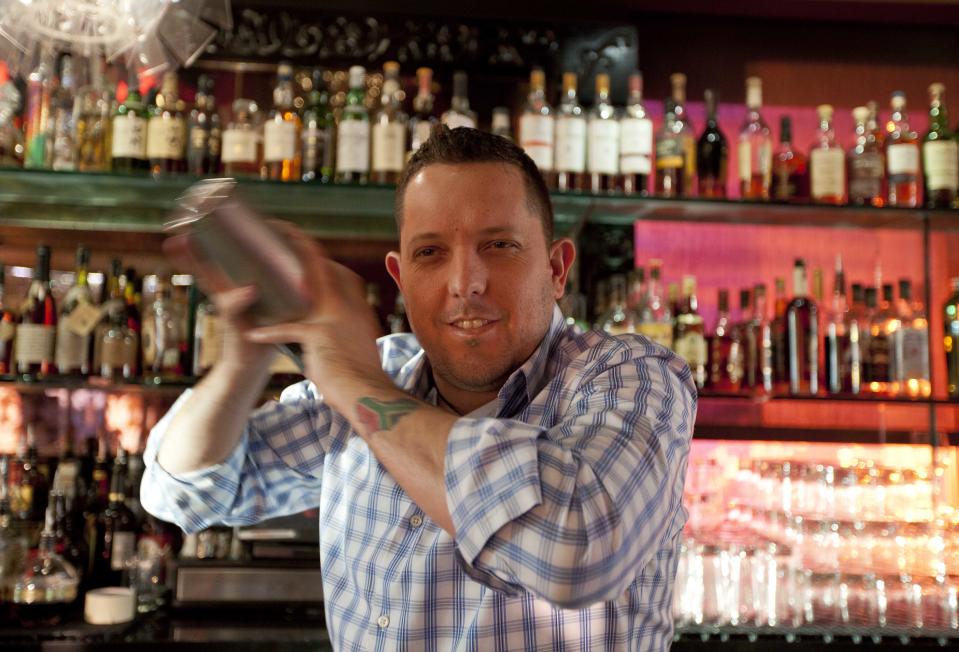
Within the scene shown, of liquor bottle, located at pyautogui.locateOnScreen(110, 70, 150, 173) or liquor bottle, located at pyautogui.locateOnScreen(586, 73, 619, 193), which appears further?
liquor bottle, located at pyautogui.locateOnScreen(586, 73, 619, 193)

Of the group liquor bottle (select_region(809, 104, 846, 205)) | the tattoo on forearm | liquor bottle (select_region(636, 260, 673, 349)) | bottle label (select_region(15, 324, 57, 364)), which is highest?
liquor bottle (select_region(809, 104, 846, 205))

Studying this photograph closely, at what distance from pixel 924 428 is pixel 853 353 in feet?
1.02

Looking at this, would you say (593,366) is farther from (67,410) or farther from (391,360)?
(67,410)

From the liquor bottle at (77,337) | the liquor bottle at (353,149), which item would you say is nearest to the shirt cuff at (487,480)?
the liquor bottle at (353,149)

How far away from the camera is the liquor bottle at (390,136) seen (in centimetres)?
246

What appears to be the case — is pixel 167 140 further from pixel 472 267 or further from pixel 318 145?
pixel 472 267

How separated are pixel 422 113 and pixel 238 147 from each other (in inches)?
21.0

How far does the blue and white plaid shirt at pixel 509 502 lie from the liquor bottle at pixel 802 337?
1.57 metres

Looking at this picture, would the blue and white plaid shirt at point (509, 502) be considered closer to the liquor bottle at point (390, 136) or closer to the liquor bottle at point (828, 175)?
the liquor bottle at point (390, 136)

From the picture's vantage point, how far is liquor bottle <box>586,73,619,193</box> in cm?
253

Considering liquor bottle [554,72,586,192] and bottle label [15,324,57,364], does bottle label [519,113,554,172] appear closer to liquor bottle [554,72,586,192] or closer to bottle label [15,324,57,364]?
liquor bottle [554,72,586,192]

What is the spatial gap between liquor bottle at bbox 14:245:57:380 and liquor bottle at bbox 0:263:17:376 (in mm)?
29

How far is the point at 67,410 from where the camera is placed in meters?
2.70

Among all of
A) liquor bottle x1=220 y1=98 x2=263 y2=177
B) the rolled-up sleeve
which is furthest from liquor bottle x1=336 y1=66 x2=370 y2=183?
the rolled-up sleeve
